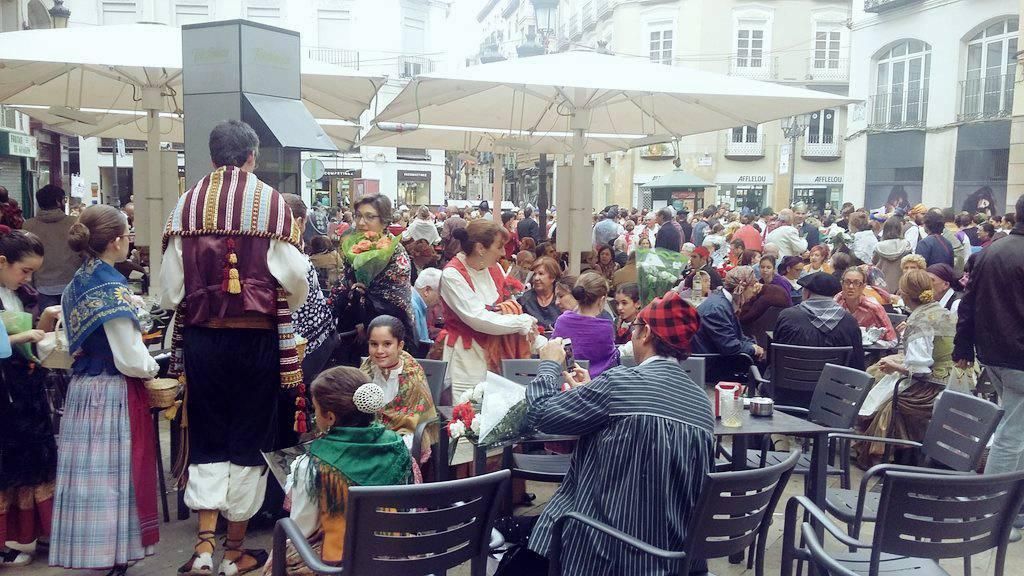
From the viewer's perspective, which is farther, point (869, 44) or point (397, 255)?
point (869, 44)

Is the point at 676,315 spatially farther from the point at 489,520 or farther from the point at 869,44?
the point at 869,44

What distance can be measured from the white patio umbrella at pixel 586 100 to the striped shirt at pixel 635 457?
13.1 ft

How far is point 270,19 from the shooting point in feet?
119

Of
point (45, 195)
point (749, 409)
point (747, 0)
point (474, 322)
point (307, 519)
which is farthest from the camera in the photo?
point (747, 0)

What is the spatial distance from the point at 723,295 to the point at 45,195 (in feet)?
18.6

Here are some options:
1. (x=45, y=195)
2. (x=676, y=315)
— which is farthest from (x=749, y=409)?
(x=45, y=195)

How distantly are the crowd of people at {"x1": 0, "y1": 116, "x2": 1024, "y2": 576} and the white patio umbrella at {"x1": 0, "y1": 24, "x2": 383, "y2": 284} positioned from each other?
2271 mm

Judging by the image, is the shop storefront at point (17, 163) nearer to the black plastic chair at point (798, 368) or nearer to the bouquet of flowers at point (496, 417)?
the black plastic chair at point (798, 368)

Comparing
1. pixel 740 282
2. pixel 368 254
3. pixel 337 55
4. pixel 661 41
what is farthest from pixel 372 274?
pixel 661 41

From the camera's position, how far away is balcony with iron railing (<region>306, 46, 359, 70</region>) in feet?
120

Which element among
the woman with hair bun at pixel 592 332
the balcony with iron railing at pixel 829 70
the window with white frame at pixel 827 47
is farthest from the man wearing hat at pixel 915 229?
the window with white frame at pixel 827 47

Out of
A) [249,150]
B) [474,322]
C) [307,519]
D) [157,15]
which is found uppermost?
[157,15]

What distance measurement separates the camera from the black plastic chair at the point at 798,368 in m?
5.62

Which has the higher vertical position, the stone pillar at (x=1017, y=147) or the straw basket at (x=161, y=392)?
the stone pillar at (x=1017, y=147)
